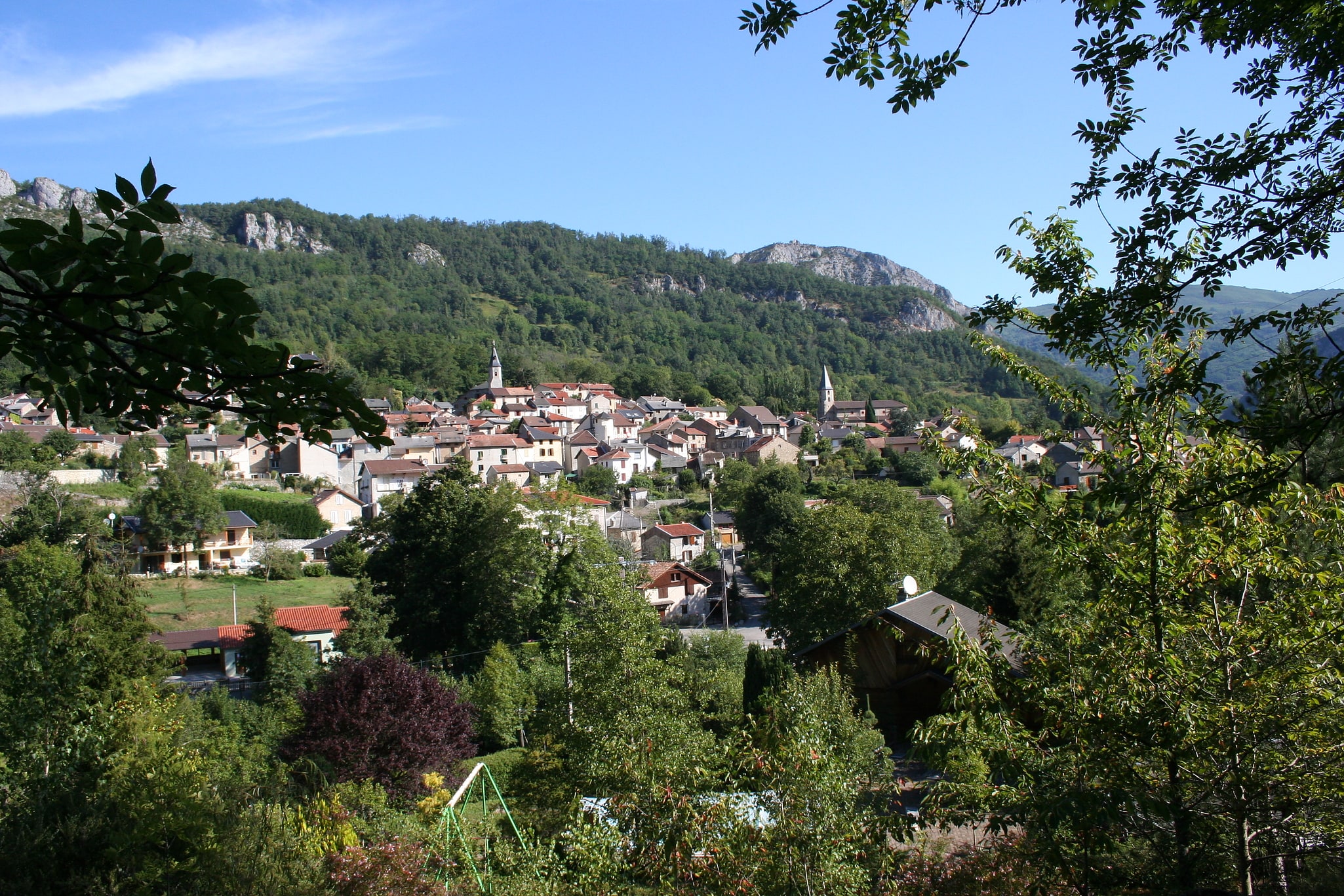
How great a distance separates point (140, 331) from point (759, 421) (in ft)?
245

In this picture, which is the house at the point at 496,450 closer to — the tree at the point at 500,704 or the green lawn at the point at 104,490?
the green lawn at the point at 104,490

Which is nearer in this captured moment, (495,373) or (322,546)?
(322,546)

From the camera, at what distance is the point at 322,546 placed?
128ft

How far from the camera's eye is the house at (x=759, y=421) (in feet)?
247

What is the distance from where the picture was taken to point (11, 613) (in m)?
14.2

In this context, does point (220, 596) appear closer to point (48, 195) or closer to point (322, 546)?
point (322, 546)

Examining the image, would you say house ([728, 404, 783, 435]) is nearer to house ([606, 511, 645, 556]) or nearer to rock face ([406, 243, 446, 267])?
house ([606, 511, 645, 556])

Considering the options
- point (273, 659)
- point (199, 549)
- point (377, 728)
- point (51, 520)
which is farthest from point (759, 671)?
point (51, 520)

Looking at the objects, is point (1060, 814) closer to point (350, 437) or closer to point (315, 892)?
point (315, 892)

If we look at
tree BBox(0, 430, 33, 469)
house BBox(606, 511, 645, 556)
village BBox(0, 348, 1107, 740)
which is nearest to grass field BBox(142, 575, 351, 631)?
village BBox(0, 348, 1107, 740)

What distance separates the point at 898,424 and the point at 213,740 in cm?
7338

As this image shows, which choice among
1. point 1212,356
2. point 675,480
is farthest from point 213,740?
point 675,480

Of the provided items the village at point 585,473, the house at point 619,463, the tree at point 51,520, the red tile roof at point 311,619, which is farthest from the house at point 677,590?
the house at point 619,463

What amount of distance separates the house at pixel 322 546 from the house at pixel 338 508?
2954 mm
